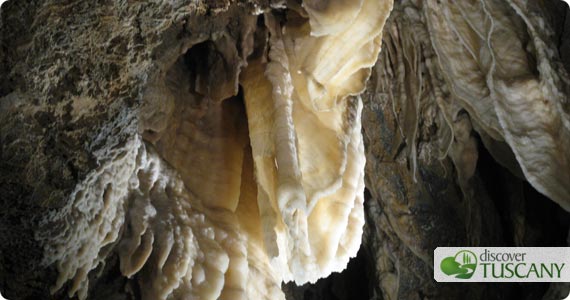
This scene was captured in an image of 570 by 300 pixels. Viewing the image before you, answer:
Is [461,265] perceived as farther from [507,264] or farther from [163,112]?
[163,112]

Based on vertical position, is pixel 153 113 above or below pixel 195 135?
above

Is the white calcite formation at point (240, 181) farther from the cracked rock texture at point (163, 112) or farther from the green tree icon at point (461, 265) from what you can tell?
the green tree icon at point (461, 265)

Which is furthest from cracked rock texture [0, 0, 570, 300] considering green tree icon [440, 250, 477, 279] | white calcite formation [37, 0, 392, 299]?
green tree icon [440, 250, 477, 279]

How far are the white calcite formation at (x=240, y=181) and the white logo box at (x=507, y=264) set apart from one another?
95cm

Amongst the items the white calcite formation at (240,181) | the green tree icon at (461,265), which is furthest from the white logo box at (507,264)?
the white calcite formation at (240,181)

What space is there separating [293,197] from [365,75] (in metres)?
0.41

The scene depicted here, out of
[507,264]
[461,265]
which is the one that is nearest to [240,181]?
[461,265]

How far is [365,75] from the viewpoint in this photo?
4.81ft

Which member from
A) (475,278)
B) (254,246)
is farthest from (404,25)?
(254,246)

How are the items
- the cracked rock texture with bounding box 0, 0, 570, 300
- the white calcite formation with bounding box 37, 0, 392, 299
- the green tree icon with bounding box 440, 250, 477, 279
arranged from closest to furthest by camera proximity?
the cracked rock texture with bounding box 0, 0, 570, 300 < the white calcite formation with bounding box 37, 0, 392, 299 < the green tree icon with bounding box 440, 250, 477, 279

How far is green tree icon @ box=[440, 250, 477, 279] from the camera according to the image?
218 centimetres

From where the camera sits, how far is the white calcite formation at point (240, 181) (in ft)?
4.13

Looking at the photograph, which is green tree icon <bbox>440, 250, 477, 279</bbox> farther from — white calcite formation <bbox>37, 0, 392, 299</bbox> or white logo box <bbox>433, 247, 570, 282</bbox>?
white calcite formation <bbox>37, 0, 392, 299</bbox>

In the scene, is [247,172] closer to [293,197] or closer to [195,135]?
[195,135]
